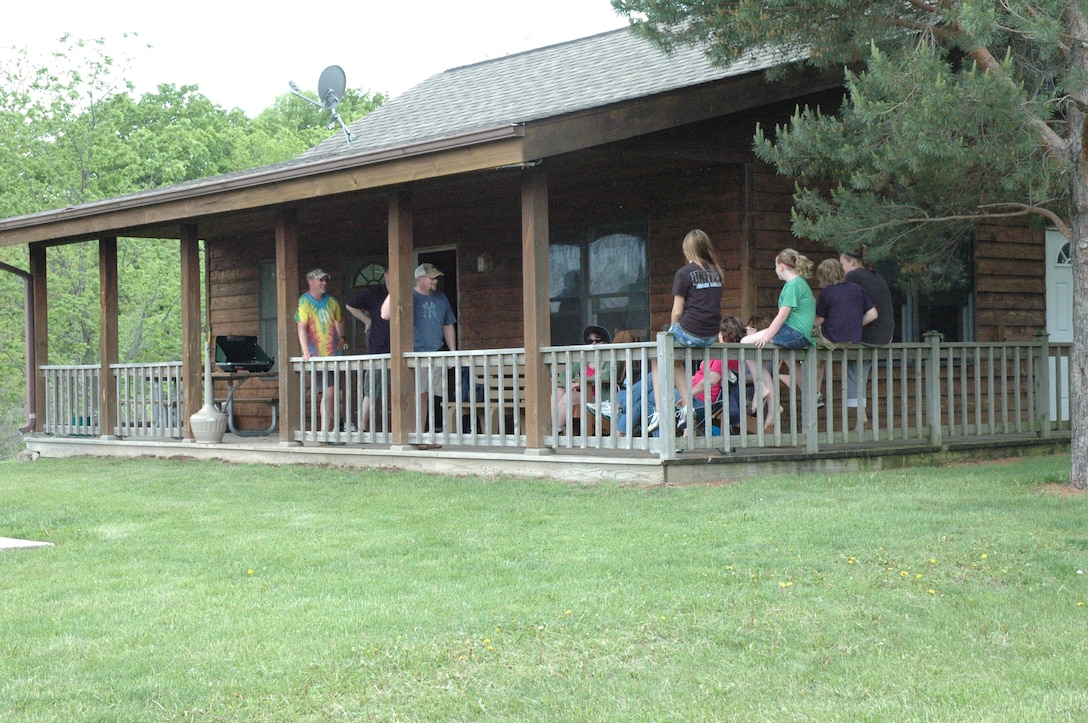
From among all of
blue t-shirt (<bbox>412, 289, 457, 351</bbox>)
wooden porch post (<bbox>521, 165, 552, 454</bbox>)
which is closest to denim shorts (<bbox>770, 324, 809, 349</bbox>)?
wooden porch post (<bbox>521, 165, 552, 454</bbox>)

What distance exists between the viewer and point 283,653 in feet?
14.8

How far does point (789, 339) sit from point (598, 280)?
334 cm

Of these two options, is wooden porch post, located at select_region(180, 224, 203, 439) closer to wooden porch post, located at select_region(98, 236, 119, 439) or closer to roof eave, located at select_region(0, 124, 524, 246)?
roof eave, located at select_region(0, 124, 524, 246)

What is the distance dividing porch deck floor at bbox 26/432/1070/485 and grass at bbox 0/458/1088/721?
64 cm

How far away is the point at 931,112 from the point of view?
7594 millimetres

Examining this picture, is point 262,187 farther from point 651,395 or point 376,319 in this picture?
point 651,395

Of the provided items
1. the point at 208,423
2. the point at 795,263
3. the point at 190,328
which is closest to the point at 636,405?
the point at 795,263

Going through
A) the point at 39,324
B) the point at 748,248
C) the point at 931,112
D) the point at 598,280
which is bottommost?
the point at 39,324

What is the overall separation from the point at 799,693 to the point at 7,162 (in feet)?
97.2

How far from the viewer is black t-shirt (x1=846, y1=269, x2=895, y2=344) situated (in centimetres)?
995

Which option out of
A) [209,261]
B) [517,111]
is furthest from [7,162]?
[517,111]

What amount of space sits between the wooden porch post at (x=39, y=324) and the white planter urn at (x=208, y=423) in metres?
3.13

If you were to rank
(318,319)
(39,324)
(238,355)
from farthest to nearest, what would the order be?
(39,324)
(238,355)
(318,319)

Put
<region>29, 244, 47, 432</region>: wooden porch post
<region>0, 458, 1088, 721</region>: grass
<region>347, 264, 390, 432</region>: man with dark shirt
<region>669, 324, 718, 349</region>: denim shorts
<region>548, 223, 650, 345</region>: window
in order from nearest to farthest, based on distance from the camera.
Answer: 1. <region>0, 458, 1088, 721</region>: grass
2. <region>669, 324, 718, 349</region>: denim shorts
3. <region>347, 264, 390, 432</region>: man with dark shirt
4. <region>548, 223, 650, 345</region>: window
5. <region>29, 244, 47, 432</region>: wooden porch post
